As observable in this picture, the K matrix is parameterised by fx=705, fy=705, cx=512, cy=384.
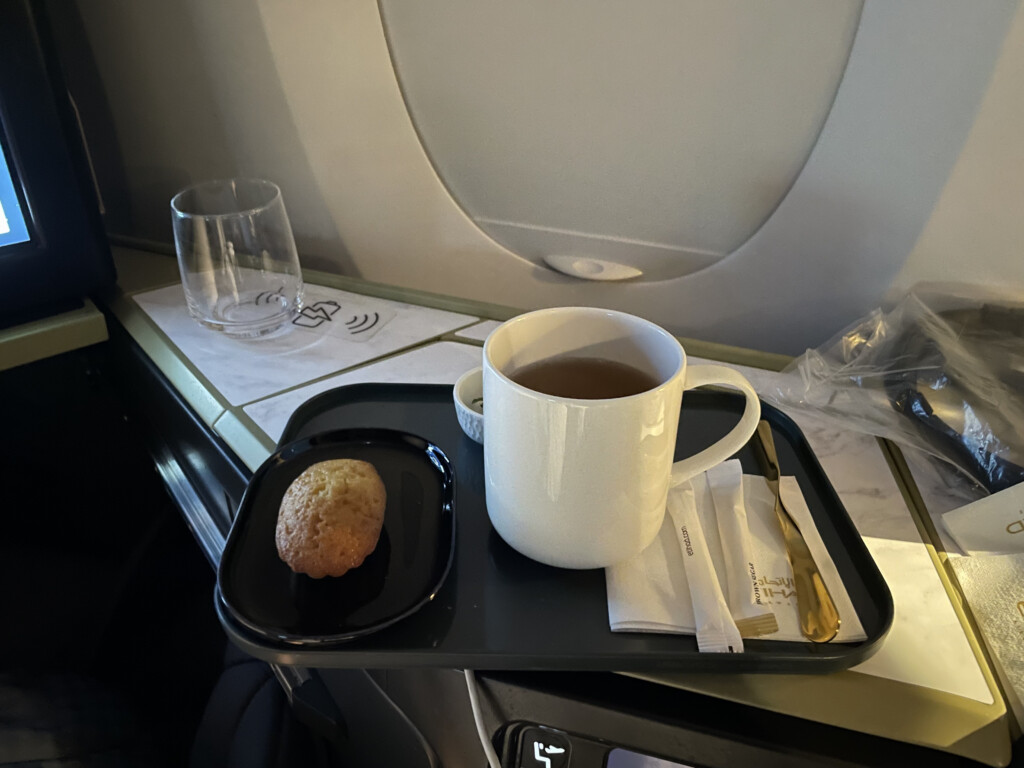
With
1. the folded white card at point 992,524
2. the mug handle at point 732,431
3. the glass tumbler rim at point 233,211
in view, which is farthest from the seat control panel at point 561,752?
the glass tumbler rim at point 233,211

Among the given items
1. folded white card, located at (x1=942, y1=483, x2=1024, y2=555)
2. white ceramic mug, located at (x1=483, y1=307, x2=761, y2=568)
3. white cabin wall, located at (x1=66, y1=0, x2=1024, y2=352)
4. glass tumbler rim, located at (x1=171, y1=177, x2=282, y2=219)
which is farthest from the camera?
glass tumbler rim, located at (x1=171, y1=177, x2=282, y2=219)

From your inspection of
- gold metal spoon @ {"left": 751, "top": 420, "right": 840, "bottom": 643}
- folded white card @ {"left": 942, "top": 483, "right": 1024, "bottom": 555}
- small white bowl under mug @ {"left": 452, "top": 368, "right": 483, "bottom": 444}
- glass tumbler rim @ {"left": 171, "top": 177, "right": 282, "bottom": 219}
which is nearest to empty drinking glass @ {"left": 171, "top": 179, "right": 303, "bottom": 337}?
glass tumbler rim @ {"left": 171, "top": 177, "right": 282, "bottom": 219}

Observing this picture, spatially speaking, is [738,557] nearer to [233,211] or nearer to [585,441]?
[585,441]

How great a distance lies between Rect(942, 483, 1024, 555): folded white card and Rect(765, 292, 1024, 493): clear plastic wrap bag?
1.3 inches

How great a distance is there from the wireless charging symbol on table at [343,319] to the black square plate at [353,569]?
0.25 meters

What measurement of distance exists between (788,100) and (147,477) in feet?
3.04

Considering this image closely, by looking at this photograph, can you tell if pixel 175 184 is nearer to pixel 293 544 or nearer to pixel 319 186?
pixel 319 186

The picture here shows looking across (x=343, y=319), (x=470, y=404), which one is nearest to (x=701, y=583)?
(x=470, y=404)

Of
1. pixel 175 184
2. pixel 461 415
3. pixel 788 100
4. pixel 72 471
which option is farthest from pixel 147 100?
pixel 788 100

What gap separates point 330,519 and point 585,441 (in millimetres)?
162

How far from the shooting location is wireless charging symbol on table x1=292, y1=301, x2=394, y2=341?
753 millimetres

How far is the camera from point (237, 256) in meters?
0.75

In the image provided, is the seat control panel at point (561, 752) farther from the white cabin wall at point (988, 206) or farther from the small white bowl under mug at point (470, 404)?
the white cabin wall at point (988, 206)

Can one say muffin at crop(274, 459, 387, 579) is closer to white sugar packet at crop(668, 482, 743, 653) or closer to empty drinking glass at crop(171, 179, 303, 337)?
white sugar packet at crop(668, 482, 743, 653)
